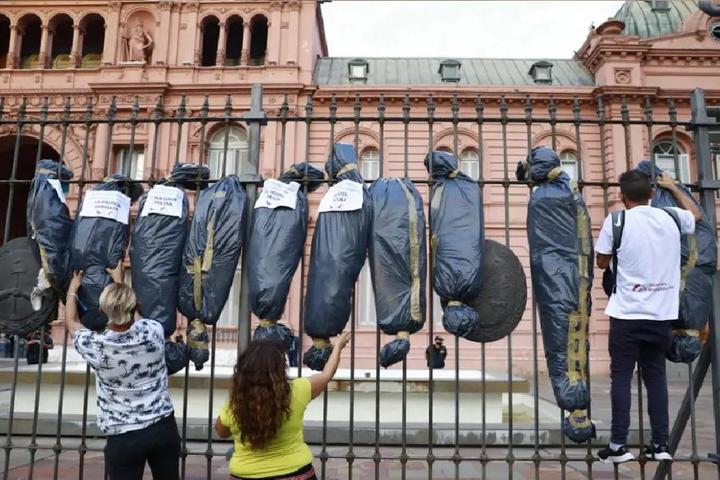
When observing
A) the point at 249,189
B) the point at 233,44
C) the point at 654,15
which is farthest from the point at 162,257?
the point at 654,15

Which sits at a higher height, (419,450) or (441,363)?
(441,363)

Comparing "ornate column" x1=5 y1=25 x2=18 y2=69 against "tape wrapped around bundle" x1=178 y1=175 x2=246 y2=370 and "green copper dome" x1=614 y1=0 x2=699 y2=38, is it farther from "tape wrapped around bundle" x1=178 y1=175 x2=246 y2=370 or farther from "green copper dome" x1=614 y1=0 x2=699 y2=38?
"green copper dome" x1=614 y1=0 x2=699 y2=38

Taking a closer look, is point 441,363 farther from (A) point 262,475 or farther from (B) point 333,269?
(A) point 262,475

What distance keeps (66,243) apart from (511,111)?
1593cm

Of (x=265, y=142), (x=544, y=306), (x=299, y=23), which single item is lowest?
(x=544, y=306)

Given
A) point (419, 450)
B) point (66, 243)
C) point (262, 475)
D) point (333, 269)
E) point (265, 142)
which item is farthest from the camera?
point (265, 142)

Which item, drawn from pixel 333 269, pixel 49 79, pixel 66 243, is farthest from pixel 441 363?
pixel 49 79

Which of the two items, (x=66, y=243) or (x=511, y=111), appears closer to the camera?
(x=66, y=243)

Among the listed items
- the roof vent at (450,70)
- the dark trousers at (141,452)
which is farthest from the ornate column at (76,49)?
the dark trousers at (141,452)

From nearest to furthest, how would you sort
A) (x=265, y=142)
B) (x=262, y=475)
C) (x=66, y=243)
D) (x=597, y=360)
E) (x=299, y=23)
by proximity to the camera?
(x=262, y=475) < (x=66, y=243) < (x=597, y=360) < (x=265, y=142) < (x=299, y=23)

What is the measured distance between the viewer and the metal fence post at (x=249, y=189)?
12.9 ft

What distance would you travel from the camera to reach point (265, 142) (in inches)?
696

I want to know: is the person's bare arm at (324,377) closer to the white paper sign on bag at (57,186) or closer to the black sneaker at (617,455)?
the black sneaker at (617,455)

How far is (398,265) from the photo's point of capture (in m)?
3.73
